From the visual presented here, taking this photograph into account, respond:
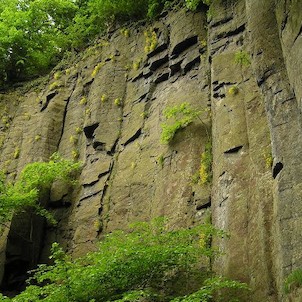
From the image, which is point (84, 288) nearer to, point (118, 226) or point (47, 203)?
point (118, 226)

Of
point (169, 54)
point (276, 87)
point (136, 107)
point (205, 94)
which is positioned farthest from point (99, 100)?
point (276, 87)

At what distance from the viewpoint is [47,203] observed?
16828 mm

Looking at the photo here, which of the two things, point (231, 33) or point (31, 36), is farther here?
point (31, 36)

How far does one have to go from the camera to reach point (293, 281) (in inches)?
304

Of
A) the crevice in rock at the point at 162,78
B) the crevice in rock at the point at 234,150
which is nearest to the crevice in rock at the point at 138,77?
the crevice in rock at the point at 162,78

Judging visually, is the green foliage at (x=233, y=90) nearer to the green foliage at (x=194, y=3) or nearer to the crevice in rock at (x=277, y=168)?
the crevice in rock at (x=277, y=168)

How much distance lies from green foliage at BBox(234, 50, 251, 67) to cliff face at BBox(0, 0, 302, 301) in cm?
4

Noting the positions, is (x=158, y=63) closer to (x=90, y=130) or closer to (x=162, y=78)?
(x=162, y=78)

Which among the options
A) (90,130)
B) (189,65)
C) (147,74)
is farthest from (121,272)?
(147,74)

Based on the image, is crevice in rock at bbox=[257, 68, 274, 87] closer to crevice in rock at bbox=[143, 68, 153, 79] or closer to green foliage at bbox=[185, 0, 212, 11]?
green foliage at bbox=[185, 0, 212, 11]

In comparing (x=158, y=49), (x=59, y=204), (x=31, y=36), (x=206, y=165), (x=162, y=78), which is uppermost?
(x=31, y=36)

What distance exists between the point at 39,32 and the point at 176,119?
13.5 m

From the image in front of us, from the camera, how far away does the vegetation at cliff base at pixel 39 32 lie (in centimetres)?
2298

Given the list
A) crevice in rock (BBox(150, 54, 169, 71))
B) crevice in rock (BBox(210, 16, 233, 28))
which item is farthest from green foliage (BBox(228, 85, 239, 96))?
crevice in rock (BBox(150, 54, 169, 71))
